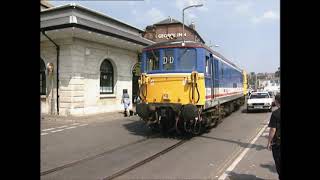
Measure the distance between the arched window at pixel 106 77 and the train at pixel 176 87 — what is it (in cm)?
1122

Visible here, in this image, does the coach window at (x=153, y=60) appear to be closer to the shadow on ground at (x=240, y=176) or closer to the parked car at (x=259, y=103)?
the shadow on ground at (x=240, y=176)

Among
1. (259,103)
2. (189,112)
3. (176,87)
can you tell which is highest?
(176,87)

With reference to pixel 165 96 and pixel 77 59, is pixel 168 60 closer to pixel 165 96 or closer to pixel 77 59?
pixel 165 96

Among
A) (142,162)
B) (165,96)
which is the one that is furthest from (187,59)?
(142,162)

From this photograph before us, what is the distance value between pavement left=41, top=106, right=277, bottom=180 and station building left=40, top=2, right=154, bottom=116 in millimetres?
5380

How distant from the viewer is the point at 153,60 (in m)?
15.0

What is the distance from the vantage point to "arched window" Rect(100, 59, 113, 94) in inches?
1030

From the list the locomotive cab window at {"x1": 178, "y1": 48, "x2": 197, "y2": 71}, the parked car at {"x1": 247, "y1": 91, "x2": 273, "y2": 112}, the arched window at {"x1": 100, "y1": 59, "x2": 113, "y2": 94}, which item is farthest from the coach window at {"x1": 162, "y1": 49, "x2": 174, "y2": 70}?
the parked car at {"x1": 247, "y1": 91, "x2": 273, "y2": 112}

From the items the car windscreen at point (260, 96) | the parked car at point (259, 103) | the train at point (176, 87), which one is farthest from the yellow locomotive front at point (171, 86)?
the car windscreen at point (260, 96)

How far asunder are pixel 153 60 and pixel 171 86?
1517 mm

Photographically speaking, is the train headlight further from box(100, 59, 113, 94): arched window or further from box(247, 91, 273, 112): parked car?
box(247, 91, 273, 112): parked car

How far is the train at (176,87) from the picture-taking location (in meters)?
13.7

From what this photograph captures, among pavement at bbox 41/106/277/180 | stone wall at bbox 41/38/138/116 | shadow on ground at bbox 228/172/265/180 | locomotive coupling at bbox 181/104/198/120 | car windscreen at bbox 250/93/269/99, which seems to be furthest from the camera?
car windscreen at bbox 250/93/269/99
